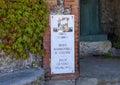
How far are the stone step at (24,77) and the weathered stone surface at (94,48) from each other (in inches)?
112

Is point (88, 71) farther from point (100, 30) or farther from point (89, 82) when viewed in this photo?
point (100, 30)

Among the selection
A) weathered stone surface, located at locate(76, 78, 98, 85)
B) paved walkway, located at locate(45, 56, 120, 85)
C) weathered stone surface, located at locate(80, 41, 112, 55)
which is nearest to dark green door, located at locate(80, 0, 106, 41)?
weathered stone surface, located at locate(80, 41, 112, 55)

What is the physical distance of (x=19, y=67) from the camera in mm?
4867

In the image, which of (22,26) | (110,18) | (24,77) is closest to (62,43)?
(22,26)

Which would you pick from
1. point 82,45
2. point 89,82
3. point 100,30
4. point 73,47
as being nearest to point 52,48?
point 73,47

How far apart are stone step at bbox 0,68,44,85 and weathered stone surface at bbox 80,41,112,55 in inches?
112

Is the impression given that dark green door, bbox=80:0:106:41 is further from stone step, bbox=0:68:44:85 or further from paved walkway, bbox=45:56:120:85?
stone step, bbox=0:68:44:85

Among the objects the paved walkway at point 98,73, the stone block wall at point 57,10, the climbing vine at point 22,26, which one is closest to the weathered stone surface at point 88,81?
the paved walkway at point 98,73

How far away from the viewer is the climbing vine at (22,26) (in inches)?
182

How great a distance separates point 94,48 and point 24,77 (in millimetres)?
3519

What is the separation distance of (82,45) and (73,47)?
2.49 meters

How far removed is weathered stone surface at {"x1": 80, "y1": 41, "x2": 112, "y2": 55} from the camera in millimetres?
7656

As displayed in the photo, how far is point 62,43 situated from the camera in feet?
16.7

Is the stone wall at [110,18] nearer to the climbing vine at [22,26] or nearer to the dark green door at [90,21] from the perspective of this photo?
the dark green door at [90,21]
